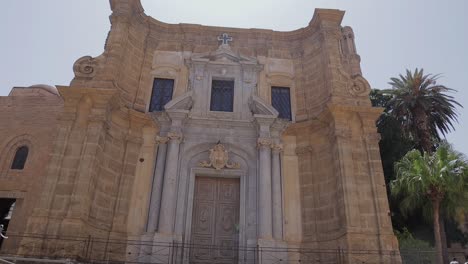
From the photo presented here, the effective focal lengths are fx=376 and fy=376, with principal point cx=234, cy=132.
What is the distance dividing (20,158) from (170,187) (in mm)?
8837

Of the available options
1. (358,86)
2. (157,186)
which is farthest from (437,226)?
(157,186)

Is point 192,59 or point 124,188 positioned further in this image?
point 192,59

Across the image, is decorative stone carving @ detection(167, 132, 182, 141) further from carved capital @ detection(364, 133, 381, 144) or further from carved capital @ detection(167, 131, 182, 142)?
carved capital @ detection(364, 133, 381, 144)

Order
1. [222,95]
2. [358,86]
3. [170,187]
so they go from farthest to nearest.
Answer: [222,95], [358,86], [170,187]

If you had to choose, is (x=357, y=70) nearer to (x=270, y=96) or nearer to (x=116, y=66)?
(x=270, y=96)

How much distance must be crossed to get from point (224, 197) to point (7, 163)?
10.3m

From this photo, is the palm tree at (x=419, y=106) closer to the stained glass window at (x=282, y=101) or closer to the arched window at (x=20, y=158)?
the stained glass window at (x=282, y=101)

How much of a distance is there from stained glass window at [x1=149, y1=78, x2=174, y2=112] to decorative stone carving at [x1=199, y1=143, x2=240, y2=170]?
120 inches

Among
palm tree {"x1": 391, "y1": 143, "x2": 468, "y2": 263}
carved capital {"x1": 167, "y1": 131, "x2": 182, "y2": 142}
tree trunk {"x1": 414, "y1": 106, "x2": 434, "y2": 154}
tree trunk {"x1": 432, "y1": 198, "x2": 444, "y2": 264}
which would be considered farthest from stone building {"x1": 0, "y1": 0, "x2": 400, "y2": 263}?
tree trunk {"x1": 414, "y1": 106, "x2": 434, "y2": 154}

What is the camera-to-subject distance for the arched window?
1652 cm

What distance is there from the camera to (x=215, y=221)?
12.3 m

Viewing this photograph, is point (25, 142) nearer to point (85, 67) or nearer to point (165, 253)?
point (85, 67)

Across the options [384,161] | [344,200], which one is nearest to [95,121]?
[344,200]

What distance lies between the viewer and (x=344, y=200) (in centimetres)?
1169
